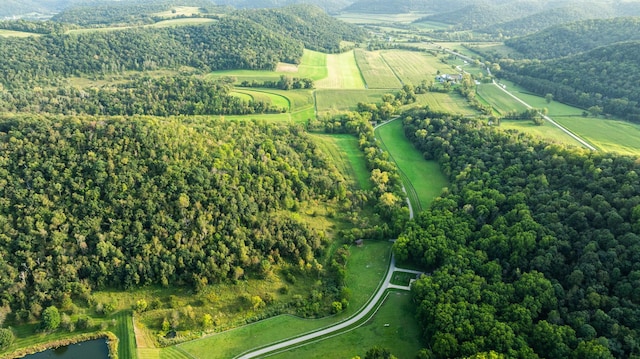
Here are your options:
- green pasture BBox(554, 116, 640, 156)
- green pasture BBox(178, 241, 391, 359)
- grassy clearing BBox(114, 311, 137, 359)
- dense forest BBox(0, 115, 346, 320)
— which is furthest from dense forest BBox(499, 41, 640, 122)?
grassy clearing BBox(114, 311, 137, 359)

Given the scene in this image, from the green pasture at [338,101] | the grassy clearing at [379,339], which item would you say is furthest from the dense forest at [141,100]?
the grassy clearing at [379,339]

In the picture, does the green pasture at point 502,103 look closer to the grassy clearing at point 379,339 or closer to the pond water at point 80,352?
the grassy clearing at point 379,339

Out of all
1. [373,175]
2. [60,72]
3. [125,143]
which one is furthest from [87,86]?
[373,175]

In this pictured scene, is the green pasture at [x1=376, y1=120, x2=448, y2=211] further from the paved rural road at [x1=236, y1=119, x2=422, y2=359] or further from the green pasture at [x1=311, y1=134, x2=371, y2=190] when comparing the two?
the paved rural road at [x1=236, y1=119, x2=422, y2=359]

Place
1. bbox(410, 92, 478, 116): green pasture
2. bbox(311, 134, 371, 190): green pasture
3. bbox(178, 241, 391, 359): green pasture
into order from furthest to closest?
bbox(410, 92, 478, 116): green pasture
bbox(311, 134, 371, 190): green pasture
bbox(178, 241, 391, 359): green pasture

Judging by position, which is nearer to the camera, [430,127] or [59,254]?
[59,254]

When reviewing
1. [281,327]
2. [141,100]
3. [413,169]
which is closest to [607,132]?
[413,169]

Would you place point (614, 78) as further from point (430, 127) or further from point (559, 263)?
point (559, 263)
